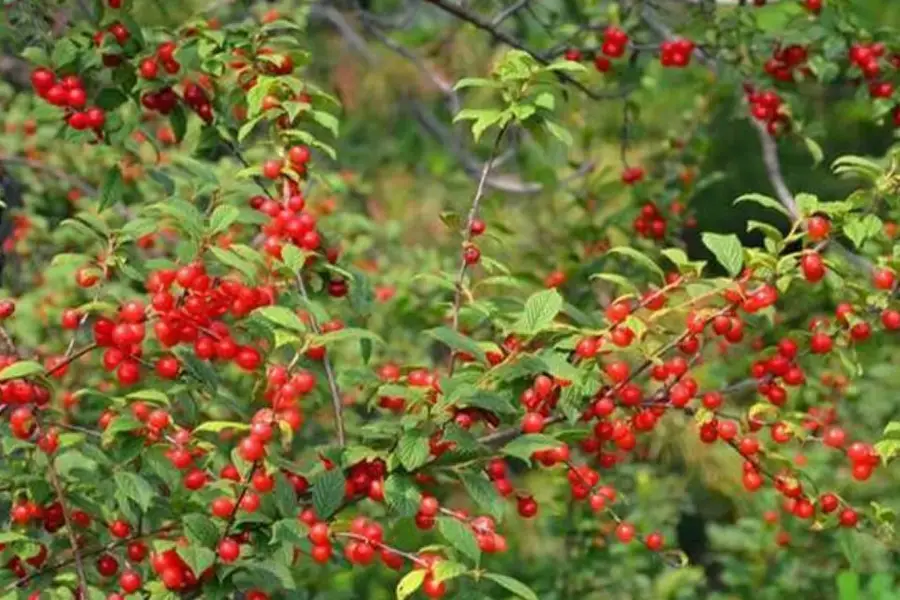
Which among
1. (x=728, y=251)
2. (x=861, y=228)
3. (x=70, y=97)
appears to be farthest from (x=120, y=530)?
(x=861, y=228)

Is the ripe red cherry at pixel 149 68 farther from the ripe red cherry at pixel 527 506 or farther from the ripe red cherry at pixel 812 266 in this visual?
the ripe red cherry at pixel 812 266

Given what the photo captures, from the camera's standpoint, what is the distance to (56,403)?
501 cm

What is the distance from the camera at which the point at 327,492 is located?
2834 mm

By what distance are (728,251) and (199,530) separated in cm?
100

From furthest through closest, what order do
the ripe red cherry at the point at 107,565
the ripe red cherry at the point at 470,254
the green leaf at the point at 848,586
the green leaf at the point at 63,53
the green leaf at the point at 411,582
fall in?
the green leaf at the point at 848,586
the green leaf at the point at 63,53
the ripe red cherry at the point at 470,254
the ripe red cherry at the point at 107,565
the green leaf at the point at 411,582

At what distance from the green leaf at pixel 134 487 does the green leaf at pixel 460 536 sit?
1.56 ft

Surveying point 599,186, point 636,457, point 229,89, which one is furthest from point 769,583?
point 229,89

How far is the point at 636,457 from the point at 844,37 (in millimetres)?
2266

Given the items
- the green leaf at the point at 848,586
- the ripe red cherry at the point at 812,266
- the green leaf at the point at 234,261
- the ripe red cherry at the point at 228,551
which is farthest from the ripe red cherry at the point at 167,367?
the green leaf at the point at 848,586

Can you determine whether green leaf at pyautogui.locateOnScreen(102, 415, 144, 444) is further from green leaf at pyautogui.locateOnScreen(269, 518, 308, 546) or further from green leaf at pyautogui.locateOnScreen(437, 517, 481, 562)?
green leaf at pyautogui.locateOnScreen(437, 517, 481, 562)

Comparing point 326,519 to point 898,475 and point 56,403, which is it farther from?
point 898,475

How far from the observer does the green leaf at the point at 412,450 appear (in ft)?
9.00

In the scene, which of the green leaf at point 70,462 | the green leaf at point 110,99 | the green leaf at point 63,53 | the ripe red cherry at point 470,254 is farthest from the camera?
the green leaf at point 70,462

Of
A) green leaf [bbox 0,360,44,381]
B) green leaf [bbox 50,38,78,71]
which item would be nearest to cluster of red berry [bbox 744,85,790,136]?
green leaf [bbox 50,38,78,71]
